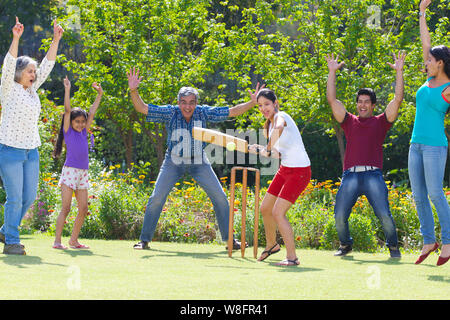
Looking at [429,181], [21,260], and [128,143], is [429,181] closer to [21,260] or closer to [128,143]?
[21,260]

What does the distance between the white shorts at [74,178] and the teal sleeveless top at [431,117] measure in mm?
3934

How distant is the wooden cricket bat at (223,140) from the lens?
22.5 ft

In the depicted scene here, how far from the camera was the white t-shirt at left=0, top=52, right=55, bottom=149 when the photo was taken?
23.2 ft

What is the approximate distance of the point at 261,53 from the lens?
1256cm

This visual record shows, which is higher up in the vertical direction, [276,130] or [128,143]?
[128,143]

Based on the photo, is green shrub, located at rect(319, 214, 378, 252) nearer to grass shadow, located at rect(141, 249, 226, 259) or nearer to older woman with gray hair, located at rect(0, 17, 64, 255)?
grass shadow, located at rect(141, 249, 226, 259)

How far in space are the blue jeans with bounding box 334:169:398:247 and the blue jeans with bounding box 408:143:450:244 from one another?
751 mm

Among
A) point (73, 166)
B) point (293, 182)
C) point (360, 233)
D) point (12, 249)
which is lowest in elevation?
point (12, 249)

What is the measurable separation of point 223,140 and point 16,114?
2234mm

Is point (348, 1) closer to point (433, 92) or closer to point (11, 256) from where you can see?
point (433, 92)

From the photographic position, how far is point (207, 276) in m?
5.84

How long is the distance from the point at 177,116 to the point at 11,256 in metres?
2.67

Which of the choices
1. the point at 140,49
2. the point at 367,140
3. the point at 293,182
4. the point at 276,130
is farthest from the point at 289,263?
the point at 140,49

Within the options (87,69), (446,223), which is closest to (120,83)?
(87,69)
